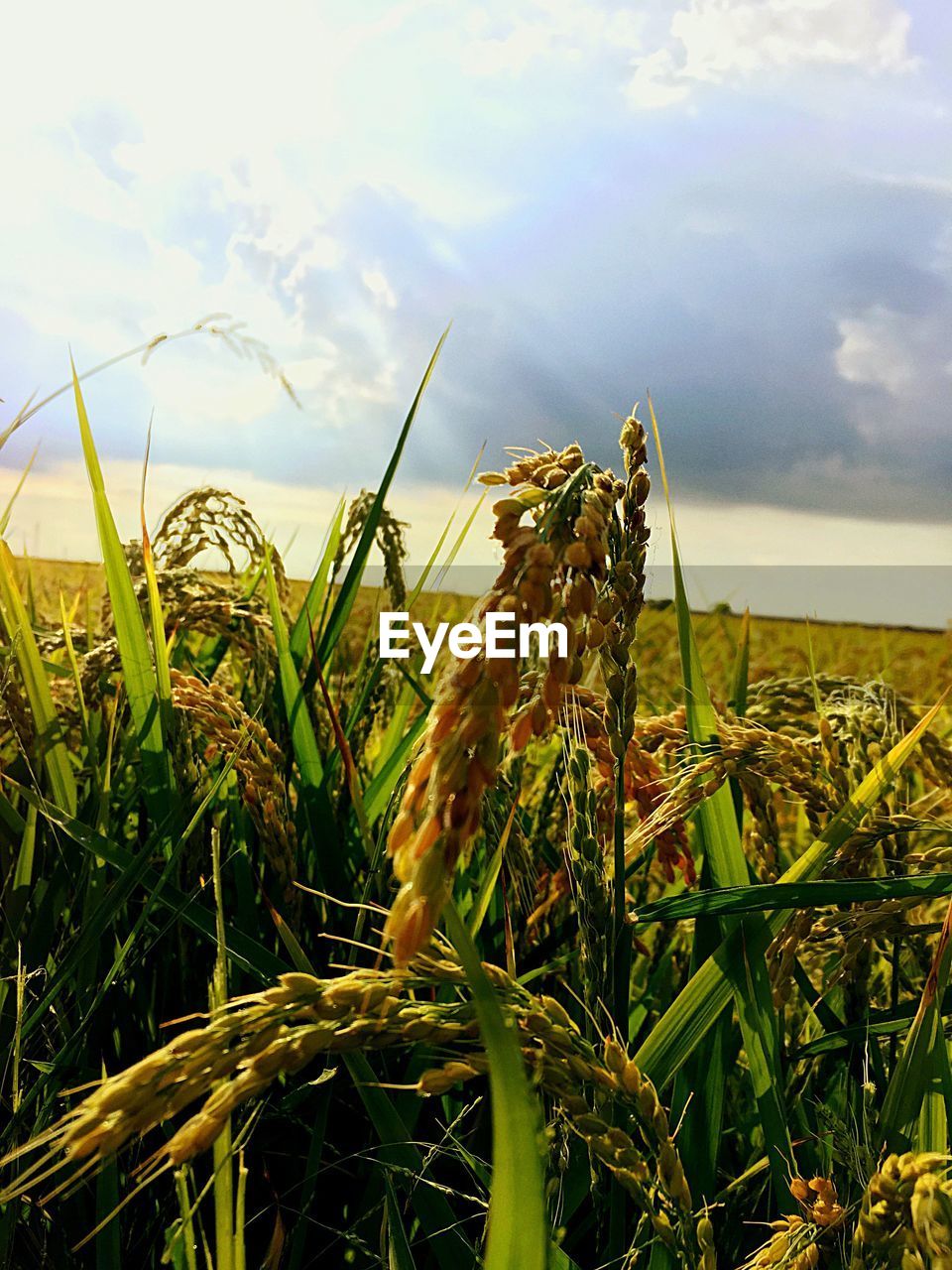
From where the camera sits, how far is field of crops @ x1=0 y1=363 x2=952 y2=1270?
585mm

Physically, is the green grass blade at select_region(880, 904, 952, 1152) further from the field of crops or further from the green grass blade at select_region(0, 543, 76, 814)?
the green grass blade at select_region(0, 543, 76, 814)

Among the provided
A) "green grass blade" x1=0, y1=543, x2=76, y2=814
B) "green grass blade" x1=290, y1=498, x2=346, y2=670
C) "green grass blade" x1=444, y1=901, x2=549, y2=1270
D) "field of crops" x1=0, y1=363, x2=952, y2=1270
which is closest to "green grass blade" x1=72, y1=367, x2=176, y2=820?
"field of crops" x1=0, y1=363, x2=952, y2=1270

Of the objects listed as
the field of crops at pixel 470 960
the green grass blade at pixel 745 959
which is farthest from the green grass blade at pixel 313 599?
the green grass blade at pixel 745 959

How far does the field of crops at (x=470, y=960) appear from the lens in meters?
0.59

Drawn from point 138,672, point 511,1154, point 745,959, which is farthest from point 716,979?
point 138,672

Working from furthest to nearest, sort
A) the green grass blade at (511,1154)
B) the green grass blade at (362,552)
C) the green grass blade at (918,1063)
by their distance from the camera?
the green grass blade at (362,552)
the green grass blade at (918,1063)
the green grass blade at (511,1154)

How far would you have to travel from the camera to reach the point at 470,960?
1.94 ft

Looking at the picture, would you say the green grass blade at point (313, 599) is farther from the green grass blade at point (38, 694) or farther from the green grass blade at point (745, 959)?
the green grass blade at point (745, 959)

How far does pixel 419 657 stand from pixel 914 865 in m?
1.30

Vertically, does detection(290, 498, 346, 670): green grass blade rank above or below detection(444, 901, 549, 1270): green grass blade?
above

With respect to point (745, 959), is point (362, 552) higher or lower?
higher

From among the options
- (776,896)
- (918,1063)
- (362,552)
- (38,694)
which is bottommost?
(918,1063)

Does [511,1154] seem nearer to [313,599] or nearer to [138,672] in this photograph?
[138,672]

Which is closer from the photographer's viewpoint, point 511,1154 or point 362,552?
point 511,1154
